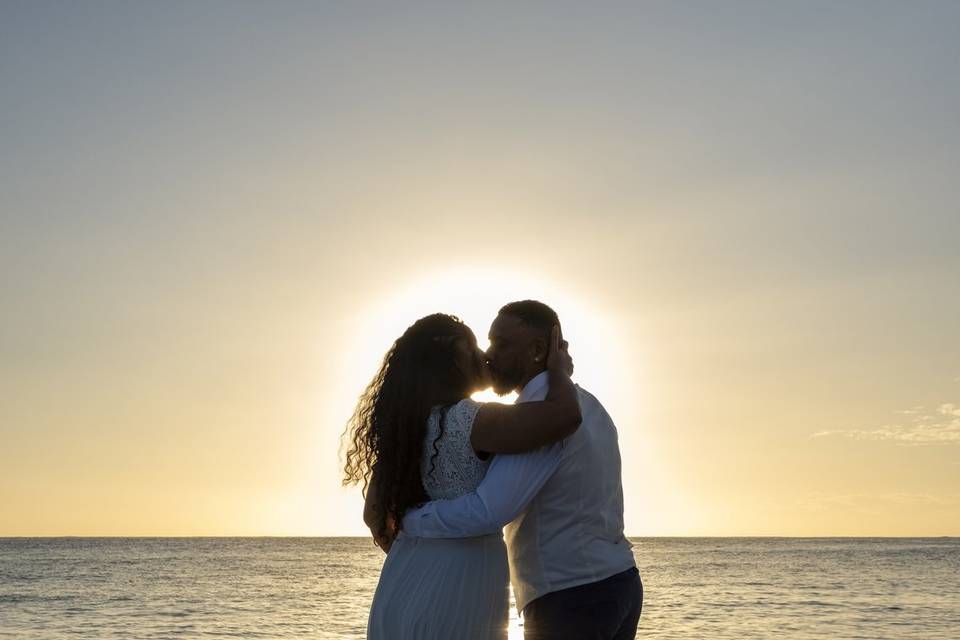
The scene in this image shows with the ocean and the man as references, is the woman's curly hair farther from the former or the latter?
the ocean

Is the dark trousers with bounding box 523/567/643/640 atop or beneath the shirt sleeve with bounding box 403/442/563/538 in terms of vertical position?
beneath

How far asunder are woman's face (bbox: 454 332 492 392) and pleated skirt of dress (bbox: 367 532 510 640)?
54cm

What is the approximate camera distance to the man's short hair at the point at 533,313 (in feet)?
11.9

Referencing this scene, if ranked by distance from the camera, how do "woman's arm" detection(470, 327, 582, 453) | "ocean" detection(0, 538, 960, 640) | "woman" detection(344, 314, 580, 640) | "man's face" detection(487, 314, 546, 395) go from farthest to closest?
"ocean" detection(0, 538, 960, 640)
"man's face" detection(487, 314, 546, 395)
"woman" detection(344, 314, 580, 640)
"woman's arm" detection(470, 327, 582, 453)

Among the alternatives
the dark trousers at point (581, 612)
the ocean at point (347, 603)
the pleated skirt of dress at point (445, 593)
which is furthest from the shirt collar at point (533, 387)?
the ocean at point (347, 603)

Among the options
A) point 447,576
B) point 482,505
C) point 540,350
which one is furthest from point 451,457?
point 540,350

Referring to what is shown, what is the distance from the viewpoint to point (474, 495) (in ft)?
11.0

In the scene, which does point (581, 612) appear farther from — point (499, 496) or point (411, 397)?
point (411, 397)

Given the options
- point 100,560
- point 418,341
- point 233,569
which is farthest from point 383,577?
point 100,560

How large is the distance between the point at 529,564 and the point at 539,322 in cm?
84

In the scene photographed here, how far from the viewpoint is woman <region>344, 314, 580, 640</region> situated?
3398 mm

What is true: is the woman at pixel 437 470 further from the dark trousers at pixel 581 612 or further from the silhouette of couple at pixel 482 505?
the dark trousers at pixel 581 612

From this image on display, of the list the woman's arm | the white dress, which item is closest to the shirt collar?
the woman's arm

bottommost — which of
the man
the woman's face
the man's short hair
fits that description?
the man
